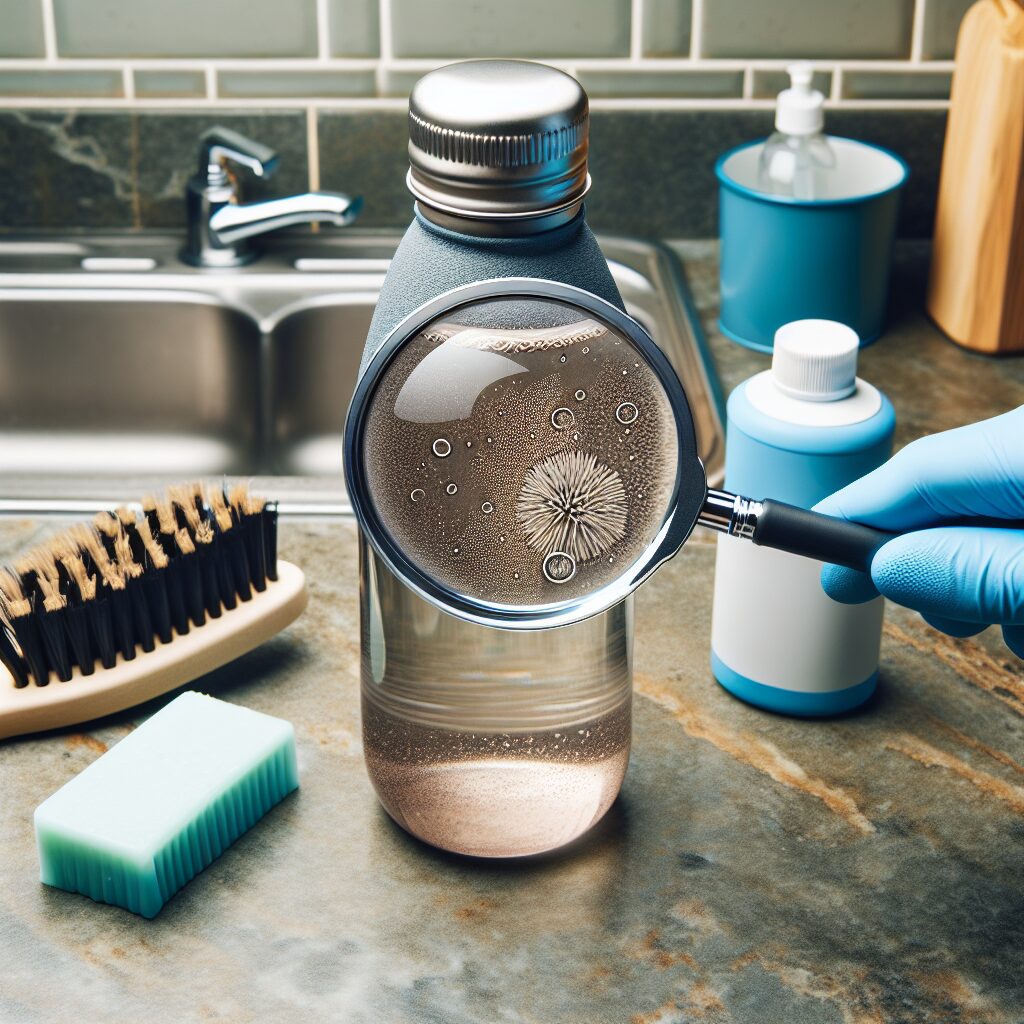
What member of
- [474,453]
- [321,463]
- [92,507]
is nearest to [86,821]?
[474,453]

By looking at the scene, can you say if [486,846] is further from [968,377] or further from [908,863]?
[968,377]

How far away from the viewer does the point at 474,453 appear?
23.9 inches

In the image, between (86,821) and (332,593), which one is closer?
(86,821)

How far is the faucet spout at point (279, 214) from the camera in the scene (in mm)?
1215

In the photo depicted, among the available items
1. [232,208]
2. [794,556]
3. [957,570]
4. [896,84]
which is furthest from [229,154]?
[957,570]

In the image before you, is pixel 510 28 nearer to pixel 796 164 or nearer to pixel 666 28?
pixel 666 28

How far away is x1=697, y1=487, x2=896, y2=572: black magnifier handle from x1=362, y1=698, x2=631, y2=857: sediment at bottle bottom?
0.13m

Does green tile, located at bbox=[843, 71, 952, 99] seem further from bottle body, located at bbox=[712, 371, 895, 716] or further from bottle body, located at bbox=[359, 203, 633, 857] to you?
bottle body, located at bbox=[359, 203, 633, 857]

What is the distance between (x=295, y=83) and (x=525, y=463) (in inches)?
33.3

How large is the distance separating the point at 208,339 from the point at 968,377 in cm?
69

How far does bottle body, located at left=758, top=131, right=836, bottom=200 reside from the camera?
1.24m

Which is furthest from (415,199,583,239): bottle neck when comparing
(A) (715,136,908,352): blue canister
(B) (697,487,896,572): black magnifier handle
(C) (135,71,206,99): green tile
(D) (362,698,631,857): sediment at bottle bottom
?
(C) (135,71,206,99): green tile

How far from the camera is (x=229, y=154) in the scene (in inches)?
49.7

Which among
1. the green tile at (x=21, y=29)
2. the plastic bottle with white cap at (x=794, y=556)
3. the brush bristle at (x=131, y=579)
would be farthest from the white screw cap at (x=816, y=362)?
the green tile at (x=21, y=29)
